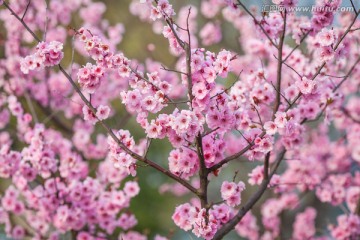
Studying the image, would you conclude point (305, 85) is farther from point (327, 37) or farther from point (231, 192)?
point (231, 192)

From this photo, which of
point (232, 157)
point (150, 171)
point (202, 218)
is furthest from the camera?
point (150, 171)

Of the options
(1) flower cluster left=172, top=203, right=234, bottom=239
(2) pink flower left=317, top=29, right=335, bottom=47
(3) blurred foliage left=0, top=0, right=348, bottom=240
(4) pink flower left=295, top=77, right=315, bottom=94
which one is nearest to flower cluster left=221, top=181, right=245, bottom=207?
(1) flower cluster left=172, top=203, right=234, bottom=239

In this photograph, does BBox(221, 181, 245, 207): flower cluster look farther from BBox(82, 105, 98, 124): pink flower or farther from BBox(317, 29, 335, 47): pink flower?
BBox(317, 29, 335, 47): pink flower

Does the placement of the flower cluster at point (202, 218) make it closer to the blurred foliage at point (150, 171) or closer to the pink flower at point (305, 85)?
the pink flower at point (305, 85)

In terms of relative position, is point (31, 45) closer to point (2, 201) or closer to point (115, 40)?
point (115, 40)

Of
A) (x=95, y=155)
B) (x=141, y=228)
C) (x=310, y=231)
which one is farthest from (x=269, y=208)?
(x=141, y=228)

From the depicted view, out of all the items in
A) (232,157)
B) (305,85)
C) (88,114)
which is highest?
(305,85)

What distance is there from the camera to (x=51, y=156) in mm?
5766

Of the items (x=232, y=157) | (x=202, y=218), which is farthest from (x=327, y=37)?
(x=202, y=218)

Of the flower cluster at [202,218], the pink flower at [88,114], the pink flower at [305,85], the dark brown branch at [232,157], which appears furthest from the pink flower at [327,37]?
the pink flower at [88,114]

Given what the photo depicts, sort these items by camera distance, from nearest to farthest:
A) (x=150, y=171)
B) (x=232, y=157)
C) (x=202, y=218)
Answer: (x=202, y=218)
(x=232, y=157)
(x=150, y=171)

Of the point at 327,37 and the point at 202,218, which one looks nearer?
the point at 202,218

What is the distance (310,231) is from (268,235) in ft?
2.65

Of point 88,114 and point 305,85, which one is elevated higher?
point 305,85
